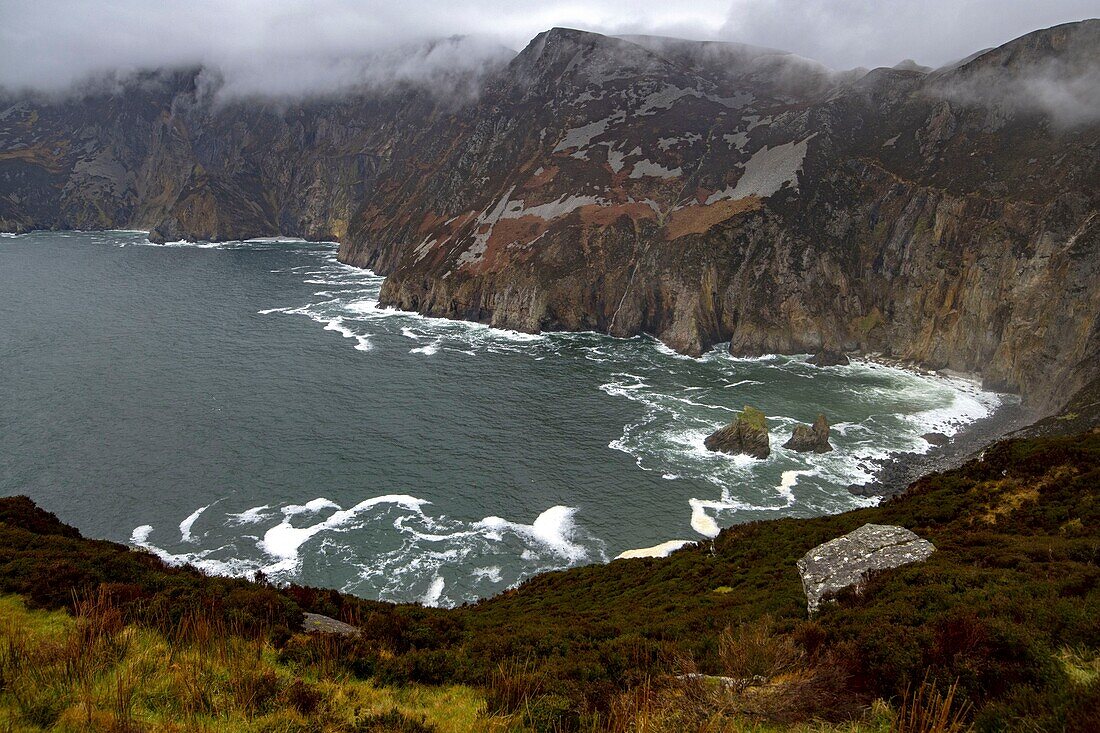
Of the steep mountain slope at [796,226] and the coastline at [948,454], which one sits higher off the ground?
the steep mountain slope at [796,226]

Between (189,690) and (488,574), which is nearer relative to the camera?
(189,690)

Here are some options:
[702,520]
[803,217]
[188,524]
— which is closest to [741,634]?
[702,520]

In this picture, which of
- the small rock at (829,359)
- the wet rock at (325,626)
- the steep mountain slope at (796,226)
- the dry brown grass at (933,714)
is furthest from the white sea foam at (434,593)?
the small rock at (829,359)

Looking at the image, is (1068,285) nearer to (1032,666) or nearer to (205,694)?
(1032,666)

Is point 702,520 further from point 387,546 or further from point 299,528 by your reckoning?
point 299,528

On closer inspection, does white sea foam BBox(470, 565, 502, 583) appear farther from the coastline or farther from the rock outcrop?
the rock outcrop

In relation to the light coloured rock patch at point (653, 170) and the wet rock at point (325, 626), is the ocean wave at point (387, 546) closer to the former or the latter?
the wet rock at point (325, 626)
